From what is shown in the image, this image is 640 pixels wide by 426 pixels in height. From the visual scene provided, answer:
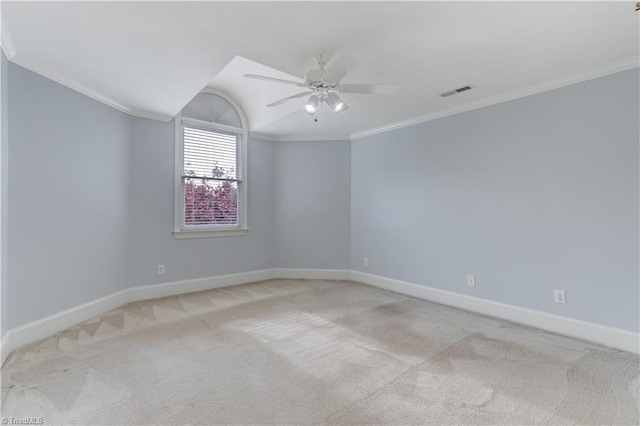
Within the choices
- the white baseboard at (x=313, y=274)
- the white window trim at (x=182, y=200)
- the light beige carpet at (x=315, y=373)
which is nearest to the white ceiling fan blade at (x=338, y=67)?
the light beige carpet at (x=315, y=373)

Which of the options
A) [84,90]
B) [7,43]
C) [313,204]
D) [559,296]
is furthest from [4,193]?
[559,296]

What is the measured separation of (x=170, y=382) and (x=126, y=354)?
0.67m

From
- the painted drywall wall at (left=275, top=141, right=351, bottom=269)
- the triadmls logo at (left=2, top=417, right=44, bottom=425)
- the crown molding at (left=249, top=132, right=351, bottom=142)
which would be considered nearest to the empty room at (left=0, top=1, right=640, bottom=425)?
the triadmls logo at (left=2, top=417, right=44, bottom=425)

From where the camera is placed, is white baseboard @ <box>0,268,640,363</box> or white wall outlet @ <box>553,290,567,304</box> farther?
white wall outlet @ <box>553,290,567,304</box>

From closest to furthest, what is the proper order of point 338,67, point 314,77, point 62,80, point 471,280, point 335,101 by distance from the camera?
point 338,67
point 314,77
point 335,101
point 62,80
point 471,280

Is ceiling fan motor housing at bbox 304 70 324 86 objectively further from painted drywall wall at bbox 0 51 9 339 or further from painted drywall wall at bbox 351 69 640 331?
painted drywall wall at bbox 0 51 9 339

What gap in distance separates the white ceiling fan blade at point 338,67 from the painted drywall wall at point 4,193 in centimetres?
250

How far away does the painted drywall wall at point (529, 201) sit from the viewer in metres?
2.60

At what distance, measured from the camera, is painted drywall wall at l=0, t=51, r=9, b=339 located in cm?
232

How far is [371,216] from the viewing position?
4754 millimetres

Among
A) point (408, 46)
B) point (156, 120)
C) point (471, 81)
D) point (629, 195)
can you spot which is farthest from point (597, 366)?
point (156, 120)

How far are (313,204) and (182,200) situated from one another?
2.04 meters

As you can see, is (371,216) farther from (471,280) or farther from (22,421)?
(22,421)

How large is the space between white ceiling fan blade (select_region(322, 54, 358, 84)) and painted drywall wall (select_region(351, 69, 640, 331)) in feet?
6.93
